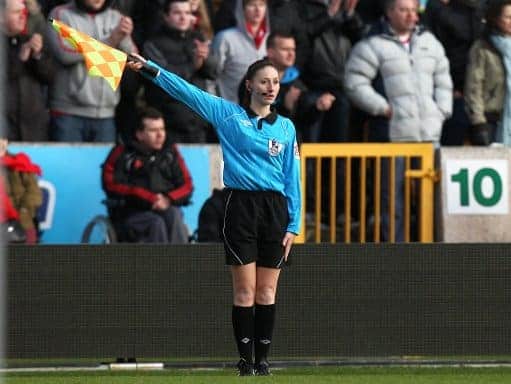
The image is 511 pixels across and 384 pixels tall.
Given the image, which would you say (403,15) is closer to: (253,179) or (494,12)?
(494,12)

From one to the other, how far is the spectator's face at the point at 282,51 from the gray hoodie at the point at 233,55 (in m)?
0.33

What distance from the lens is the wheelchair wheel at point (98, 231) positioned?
43.9 ft

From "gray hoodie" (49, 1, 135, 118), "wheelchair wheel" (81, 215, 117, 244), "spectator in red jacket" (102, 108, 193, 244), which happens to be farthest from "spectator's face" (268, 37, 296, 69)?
"wheelchair wheel" (81, 215, 117, 244)

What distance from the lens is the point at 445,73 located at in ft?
47.8

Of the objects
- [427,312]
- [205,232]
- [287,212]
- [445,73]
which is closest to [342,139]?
[445,73]

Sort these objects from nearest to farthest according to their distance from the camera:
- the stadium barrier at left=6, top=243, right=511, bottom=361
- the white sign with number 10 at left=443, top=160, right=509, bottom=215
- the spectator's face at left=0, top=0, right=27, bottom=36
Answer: the stadium barrier at left=6, top=243, right=511, bottom=361, the spectator's face at left=0, top=0, right=27, bottom=36, the white sign with number 10 at left=443, top=160, right=509, bottom=215

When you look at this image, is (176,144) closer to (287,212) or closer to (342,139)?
(342,139)

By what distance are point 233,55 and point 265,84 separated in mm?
5025

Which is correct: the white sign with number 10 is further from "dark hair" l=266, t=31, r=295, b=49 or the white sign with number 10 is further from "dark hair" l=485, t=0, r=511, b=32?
"dark hair" l=266, t=31, r=295, b=49

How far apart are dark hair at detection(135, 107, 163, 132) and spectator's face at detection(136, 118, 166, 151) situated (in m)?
0.03

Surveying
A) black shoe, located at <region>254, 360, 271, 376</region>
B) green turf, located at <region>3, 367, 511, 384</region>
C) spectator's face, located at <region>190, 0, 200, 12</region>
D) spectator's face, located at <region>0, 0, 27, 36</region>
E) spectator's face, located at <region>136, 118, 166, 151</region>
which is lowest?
green turf, located at <region>3, 367, 511, 384</region>

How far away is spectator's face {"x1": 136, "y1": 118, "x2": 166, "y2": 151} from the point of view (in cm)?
1343

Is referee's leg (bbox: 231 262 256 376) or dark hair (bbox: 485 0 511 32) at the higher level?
dark hair (bbox: 485 0 511 32)

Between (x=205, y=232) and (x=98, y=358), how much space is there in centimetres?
220
